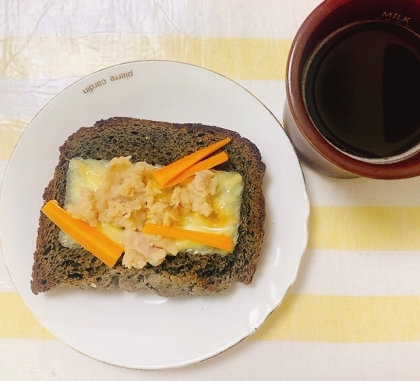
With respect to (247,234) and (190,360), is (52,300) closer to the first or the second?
(190,360)

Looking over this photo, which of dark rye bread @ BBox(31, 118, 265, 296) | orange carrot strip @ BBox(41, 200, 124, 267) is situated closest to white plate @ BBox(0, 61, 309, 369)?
dark rye bread @ BBox(31, 118, 265, 296)

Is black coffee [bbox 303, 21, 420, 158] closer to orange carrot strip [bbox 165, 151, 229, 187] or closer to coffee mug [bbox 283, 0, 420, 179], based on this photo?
coffee mug [bbox 283, 0, 420, 179]

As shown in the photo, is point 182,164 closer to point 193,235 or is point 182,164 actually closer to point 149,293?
point 193,235

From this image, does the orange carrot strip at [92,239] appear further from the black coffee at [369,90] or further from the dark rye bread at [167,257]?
the black coffee at [369,90]

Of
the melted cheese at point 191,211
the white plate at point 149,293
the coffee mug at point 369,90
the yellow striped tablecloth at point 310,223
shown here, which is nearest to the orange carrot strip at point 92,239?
the melted cheese at point 191,211

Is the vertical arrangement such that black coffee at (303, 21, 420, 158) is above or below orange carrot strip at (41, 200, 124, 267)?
above

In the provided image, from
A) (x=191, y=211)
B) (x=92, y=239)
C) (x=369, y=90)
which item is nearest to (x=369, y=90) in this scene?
(x=369, y=90)
